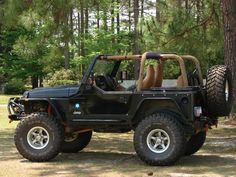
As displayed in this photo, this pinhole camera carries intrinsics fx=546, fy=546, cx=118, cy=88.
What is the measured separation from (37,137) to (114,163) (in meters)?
1.46

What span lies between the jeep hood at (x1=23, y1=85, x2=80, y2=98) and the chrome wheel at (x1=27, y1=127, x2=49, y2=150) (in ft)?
1.98

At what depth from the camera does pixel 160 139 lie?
891cm

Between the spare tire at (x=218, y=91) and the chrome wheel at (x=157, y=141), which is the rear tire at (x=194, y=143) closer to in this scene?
the spare tire at (x=218, y=91)

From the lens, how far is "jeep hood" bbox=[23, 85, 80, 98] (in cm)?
958

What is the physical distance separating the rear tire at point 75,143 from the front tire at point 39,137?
0.97 metres

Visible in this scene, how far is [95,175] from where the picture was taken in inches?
319

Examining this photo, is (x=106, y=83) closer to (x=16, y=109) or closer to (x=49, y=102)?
(x=49, y=102)

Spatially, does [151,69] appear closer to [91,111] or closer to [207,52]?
[91,111]

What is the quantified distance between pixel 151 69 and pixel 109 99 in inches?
35.3

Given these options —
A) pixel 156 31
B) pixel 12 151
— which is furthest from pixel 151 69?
pixel 156 31

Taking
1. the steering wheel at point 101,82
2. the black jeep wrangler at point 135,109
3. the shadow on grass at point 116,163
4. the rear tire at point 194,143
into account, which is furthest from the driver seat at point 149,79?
the rear tire at point 194,143

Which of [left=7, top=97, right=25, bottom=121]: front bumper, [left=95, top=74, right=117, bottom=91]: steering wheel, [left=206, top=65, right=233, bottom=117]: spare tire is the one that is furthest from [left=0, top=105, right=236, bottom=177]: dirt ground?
[left=95, top=74, right=117, bottom=91]: steering wheel

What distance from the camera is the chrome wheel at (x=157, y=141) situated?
884 cm

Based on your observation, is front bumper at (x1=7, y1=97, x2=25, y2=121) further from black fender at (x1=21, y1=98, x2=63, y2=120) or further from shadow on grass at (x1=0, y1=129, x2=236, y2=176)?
shadow on grass at (x1=0, y1=129, x2=236, y2=176)
